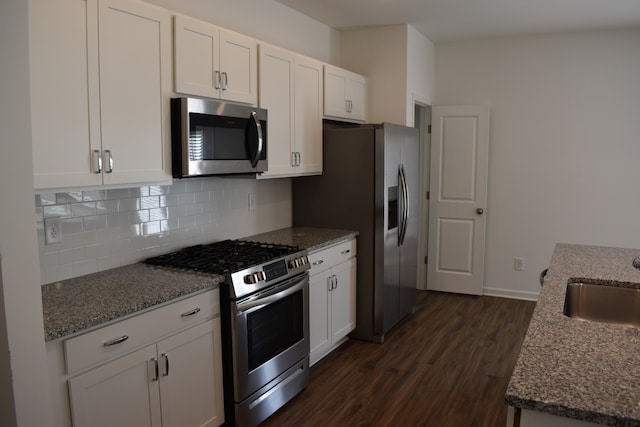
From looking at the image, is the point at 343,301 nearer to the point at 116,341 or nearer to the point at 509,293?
the point at 116,341

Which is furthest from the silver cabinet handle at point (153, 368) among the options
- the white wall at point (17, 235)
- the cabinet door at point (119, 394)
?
the white wall at point (17, 235)

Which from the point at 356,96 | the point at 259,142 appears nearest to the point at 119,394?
the point at 259,142

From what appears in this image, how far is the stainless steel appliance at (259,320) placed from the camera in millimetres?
2557

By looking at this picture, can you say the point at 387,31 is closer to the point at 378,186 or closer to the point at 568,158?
the point at 378,186

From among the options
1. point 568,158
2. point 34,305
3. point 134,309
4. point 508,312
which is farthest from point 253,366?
point 568,158

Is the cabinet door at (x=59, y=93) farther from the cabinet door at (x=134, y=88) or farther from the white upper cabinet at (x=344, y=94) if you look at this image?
the white upper cabinet at (x=344, y=94)

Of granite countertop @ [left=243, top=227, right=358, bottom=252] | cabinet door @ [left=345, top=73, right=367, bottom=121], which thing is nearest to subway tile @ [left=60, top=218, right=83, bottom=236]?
granite countertop @ [left=243, top=227, right=358, bottom=252]

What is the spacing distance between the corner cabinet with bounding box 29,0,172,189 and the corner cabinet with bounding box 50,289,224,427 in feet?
2.16

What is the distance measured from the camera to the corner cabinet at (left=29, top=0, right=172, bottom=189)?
197cm

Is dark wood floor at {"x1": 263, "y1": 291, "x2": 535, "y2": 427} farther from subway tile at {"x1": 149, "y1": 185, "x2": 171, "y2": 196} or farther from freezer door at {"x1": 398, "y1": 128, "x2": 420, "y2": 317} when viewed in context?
subway tile at {"x1": 149, "y1": 185, "x2": 171, "y2": 196}

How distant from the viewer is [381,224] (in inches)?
154

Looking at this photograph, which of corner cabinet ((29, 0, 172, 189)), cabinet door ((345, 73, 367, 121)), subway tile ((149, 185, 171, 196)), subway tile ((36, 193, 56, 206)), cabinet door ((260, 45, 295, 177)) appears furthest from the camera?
cabinet door ((345, 73, 367, 121))

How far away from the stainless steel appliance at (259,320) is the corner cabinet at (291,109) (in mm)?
680

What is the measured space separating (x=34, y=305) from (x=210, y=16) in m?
2.38
